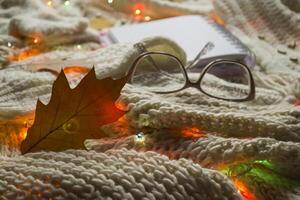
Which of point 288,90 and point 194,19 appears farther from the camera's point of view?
point 194,19

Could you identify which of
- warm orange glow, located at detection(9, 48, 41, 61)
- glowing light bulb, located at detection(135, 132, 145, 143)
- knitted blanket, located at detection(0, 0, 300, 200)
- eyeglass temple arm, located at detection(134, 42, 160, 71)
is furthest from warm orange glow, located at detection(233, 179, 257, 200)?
warm orange glow, located at detection(9, 48, 41, 61)

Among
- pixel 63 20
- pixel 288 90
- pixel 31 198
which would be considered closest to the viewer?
pixel 31 198

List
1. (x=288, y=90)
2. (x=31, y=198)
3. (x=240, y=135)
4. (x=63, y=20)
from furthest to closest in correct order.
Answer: (x=63, y=20)
(x=288, y=90)
(x=240, y=135)
(x=31, y=198)

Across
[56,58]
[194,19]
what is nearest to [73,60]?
[56,58]

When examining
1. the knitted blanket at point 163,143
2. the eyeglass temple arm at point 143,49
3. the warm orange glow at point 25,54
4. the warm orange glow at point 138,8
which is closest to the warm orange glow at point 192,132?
the knitted blanket at point 163,143

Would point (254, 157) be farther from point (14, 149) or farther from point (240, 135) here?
point (14, 149)

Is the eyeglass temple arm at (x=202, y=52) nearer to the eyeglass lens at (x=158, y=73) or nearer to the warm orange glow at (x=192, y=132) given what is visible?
the eyeglass lens at (x=158, y=73)

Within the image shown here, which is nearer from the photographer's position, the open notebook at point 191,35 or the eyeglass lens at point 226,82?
the eyeglass lens at point 226,82
